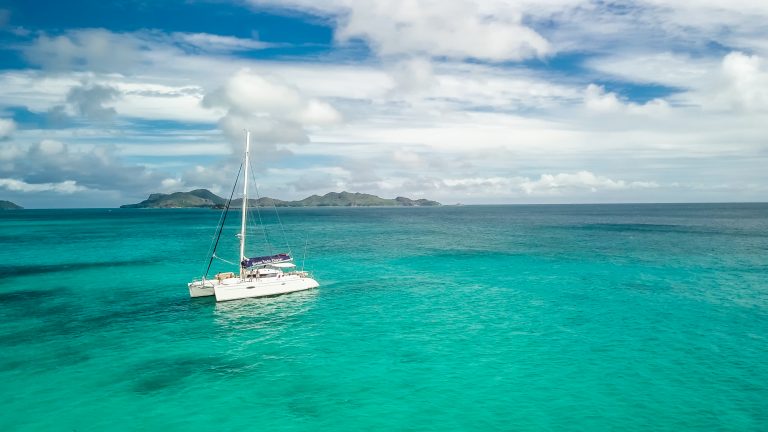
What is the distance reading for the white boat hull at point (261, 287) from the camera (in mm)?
49875

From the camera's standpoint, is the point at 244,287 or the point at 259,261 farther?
the point at 259,261

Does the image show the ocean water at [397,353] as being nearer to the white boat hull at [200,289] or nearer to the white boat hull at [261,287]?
the white boat hull at [261,287]

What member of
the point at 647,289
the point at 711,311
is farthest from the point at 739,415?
the point at 647,289

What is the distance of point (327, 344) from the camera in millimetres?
36312

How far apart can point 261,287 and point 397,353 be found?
2362cm

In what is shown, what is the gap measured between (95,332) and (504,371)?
34.9 metres

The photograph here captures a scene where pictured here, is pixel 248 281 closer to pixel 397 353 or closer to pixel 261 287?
pixel 261 287

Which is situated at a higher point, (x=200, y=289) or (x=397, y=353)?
(x=200, y=289)

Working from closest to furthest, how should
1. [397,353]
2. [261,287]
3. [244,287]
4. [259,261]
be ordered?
[397,353]
[244,287]
[261,287]
[259,261]

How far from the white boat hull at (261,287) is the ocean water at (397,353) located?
4.92 ft

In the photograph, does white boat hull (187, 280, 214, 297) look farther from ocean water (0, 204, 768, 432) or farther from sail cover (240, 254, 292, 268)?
sail cover (240, 254, 292, 268)

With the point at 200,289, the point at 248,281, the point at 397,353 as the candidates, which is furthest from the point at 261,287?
the point at 397,353

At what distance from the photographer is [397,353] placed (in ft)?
112

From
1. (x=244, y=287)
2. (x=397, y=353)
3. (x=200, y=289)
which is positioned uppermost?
(x=244, y=287)
